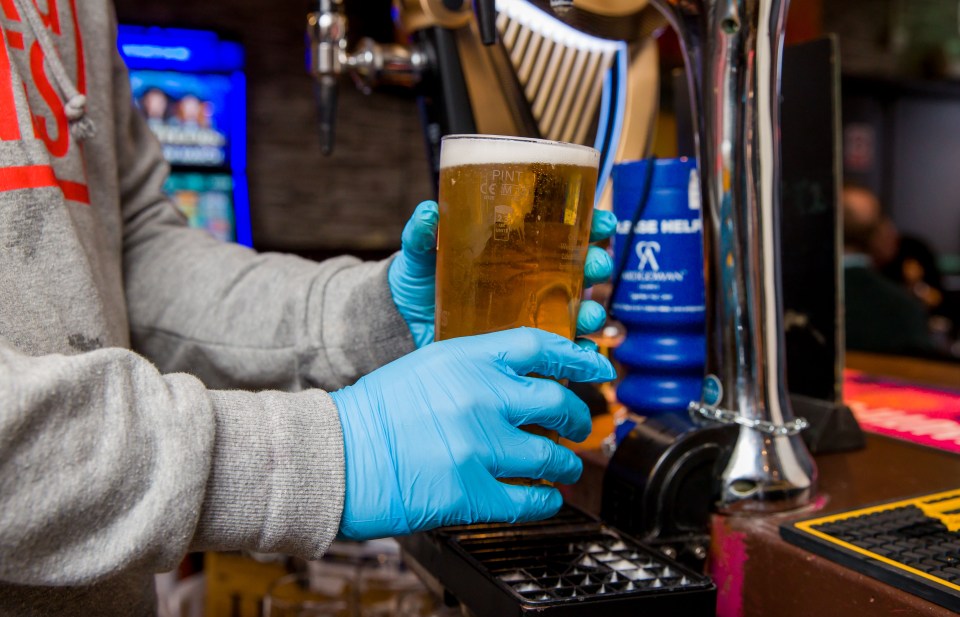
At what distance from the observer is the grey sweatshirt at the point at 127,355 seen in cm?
53

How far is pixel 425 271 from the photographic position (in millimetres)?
854

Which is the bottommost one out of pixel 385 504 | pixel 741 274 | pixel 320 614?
pixel 320 614

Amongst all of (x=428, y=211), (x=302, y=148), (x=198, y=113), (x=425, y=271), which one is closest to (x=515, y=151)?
(x=428, y=211)

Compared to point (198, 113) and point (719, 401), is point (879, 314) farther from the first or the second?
point (198, 113)

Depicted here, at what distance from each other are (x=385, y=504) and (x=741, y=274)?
15.3 inches

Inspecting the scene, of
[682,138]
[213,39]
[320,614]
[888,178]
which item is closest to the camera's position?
[682,138]

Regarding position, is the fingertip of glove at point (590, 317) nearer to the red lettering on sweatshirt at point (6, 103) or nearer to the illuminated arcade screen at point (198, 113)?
the red lettering on sweatshirt at point (6, 103)

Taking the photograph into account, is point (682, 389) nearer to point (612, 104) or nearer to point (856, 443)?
point (856, 443)

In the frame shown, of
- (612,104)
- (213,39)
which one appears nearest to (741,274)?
(612,104)

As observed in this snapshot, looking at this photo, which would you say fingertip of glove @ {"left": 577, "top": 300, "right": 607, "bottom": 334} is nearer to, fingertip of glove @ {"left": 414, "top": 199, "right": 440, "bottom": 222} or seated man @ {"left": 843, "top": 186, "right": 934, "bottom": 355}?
fingertip of glove @ {"left": 414, "top": 199, "right": 440, "bottom": 222}

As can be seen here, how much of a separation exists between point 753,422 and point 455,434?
303 millimetres

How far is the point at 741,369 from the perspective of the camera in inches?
30.8

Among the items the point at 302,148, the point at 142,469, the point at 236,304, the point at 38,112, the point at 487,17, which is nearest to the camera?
the point at 142,469

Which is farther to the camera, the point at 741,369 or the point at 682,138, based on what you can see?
the point at 682,138
